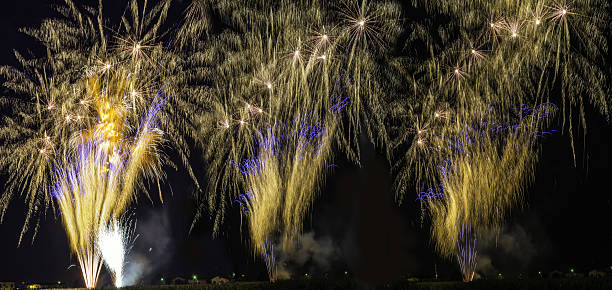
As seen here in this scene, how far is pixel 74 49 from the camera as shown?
55.4 feet

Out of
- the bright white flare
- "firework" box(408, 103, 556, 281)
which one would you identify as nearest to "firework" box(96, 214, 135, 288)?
the bright white flare

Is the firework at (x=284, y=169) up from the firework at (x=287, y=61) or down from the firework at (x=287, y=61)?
down

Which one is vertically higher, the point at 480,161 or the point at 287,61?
the point at 287,61

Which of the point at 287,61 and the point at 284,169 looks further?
the point at 284,169

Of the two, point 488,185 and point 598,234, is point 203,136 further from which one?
point 598,234

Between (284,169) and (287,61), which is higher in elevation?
(287,61)

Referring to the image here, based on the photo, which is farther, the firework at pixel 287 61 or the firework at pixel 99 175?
the firework at pixel 99 175

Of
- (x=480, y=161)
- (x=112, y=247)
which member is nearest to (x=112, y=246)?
(x=112, y=247)

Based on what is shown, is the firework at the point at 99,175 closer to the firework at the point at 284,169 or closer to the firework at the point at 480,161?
the firework at the point at 284,169

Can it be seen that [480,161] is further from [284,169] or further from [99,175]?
[99,175]

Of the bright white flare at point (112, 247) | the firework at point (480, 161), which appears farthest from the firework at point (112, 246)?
the firework at point (480, 161)

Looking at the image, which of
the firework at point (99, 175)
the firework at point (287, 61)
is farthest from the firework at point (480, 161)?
the firework at point (99, 175)

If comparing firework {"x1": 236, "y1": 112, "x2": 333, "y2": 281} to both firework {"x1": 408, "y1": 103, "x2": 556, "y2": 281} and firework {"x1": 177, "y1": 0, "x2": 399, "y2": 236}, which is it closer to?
firework {"x1": 177, "y1": 0, "x2": 399, "y2": 236}

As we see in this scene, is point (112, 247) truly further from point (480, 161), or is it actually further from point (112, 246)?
point (480, 161)
